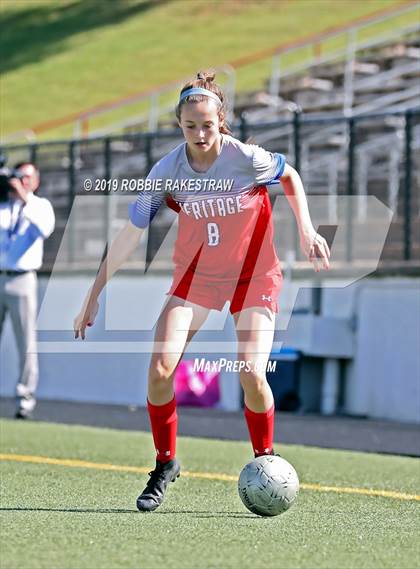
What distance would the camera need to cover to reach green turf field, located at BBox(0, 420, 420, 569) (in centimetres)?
561

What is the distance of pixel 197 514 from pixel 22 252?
20.8ft

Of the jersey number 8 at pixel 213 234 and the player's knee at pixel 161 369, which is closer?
the player's knee at pixel 161 369

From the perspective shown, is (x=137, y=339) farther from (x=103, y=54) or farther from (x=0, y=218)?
(x=103, y=54)

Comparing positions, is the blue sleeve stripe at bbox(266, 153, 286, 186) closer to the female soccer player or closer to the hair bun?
the female soccer player

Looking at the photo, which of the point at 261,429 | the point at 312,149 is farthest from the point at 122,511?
the point at 312,149

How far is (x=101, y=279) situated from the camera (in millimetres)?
7242

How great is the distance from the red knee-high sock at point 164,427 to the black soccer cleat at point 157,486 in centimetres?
4

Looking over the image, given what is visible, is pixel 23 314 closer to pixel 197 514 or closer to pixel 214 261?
pixel 214 261

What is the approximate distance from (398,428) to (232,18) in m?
33.5

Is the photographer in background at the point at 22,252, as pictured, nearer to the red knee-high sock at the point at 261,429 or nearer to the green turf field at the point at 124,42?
the red knee-high sock at the point at 261,429

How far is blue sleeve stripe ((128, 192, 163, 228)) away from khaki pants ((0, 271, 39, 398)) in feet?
19.3

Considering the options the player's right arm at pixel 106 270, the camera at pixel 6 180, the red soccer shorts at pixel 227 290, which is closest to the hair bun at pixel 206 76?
the player's right arm at pixel 106 270

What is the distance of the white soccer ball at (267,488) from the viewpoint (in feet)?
22.1

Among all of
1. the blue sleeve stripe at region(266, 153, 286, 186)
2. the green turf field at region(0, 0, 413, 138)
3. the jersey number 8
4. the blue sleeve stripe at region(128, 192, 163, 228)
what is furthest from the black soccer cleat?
the green turf field at region(0, 0, 413, 138)
